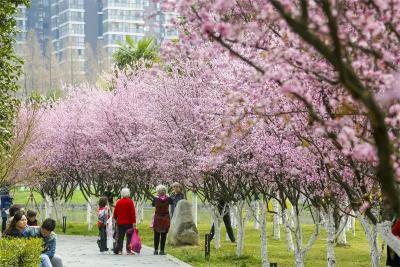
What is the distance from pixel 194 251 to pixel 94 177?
52.4ft

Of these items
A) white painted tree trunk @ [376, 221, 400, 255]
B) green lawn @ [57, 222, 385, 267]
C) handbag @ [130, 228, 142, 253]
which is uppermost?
white painted tree trunk @ [376, 221, 400, 255]

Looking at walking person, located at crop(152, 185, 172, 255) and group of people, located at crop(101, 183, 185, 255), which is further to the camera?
walking person, located at crop(152, 185, 172, 255)

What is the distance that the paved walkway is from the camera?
19609 mm

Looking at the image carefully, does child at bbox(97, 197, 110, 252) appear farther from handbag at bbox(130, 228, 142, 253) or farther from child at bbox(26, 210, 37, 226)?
child at bbox(26, 210, 37, 226)

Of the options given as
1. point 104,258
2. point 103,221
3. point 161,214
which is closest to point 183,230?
A: point 103,221

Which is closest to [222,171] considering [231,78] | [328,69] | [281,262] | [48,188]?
[281,262]

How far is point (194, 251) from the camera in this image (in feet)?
77.4

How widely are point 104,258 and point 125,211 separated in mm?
1296

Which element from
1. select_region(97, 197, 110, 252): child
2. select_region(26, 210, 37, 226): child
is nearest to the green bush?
select_region(26, 210, 37, 226): child

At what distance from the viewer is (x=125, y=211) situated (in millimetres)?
21828

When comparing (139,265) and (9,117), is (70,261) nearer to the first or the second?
(139,265)

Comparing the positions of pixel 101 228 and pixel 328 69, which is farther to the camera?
pixel 101 228

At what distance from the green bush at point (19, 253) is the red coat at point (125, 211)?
871 centimetres

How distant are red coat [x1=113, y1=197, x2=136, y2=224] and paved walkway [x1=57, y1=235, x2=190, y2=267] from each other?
91cm
